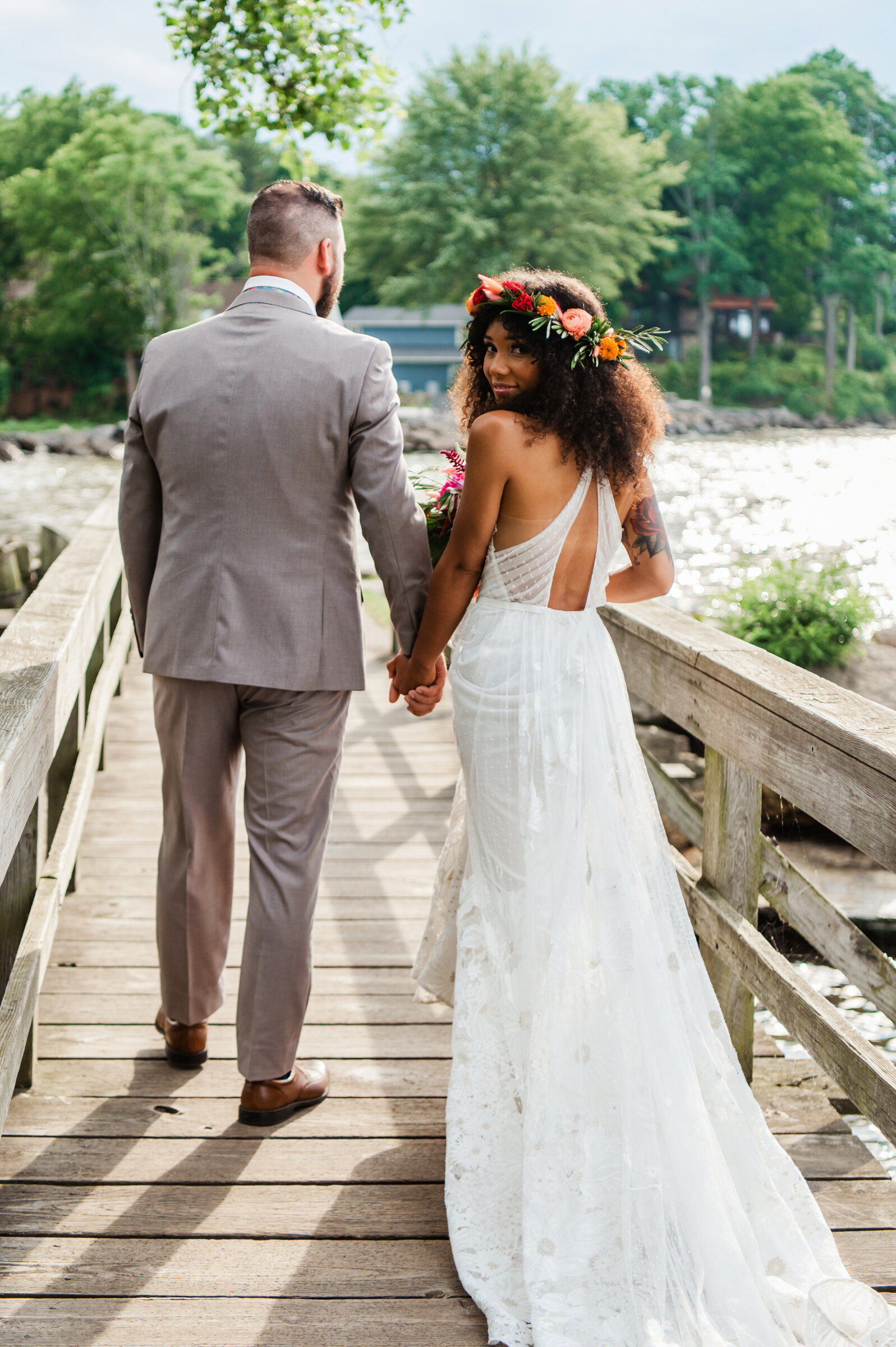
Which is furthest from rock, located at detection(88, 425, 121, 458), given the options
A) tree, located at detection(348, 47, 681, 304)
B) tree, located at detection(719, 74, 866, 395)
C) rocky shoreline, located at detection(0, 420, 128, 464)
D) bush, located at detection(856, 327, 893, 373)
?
bush, located at detection(856, 327, 893, 373)

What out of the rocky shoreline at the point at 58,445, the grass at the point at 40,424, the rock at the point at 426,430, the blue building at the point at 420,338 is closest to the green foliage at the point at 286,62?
the rock at the point at 426,430

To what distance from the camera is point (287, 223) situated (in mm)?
2396

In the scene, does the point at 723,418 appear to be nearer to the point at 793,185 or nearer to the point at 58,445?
the point at 793,185

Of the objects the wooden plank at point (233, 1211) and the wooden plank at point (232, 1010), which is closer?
the wooden plank at point (233, 1211)

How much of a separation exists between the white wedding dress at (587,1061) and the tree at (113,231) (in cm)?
4347

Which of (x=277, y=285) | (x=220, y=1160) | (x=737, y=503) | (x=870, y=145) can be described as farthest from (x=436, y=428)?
(x=870, y=145)

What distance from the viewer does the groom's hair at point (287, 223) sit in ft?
7.82

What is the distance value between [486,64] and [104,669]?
4933 centimetres

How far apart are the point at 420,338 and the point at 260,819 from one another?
156ft

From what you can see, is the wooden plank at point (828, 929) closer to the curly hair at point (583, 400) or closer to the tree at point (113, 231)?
the curly hair at point (583, 400)

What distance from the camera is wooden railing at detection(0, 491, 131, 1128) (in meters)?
2.07

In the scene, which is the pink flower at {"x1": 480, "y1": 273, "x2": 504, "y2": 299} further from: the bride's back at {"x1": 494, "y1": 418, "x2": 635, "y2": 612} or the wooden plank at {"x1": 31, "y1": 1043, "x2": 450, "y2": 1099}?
the wooden plank at {"x1": 31, "y1": 1043, "x2": 450, "y2": 1099}

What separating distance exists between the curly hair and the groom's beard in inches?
15.2

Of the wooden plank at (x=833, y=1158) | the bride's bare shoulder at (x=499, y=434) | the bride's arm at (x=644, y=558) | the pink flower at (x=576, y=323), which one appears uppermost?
the pink flower at (x=576, y=323)
